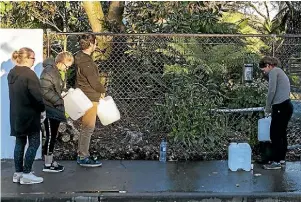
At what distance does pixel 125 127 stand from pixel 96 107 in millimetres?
2062

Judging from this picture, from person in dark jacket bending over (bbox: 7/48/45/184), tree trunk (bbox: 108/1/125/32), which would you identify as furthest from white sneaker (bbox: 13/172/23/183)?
tree trunk (bbox: 108/1/125/32)

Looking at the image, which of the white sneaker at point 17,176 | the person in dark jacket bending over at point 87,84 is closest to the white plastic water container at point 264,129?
the person in dark jacket bending over at point 87,84

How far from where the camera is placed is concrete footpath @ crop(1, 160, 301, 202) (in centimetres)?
535

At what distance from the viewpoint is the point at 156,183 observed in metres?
5.88

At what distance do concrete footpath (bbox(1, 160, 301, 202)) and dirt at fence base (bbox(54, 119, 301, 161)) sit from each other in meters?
0.32

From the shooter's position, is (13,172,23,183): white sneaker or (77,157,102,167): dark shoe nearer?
(13,172,23,183): white sneaker

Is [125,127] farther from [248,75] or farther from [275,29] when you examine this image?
[275,29]

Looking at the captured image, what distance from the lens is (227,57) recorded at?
9523 millimetres

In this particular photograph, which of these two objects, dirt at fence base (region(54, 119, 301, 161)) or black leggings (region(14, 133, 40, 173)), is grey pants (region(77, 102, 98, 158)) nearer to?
dirt at fence base (region(54, 119, 301, 161))

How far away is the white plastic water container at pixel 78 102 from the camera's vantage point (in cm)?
650

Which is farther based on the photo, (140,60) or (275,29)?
(275,29)

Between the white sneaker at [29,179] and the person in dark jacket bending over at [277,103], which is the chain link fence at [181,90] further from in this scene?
the white sneaker at [29,179]

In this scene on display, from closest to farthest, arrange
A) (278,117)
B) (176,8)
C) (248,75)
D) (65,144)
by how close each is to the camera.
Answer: (278,117) → (65,144) → (248,75) → (176,8)

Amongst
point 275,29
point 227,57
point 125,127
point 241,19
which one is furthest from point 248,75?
point 275,29
